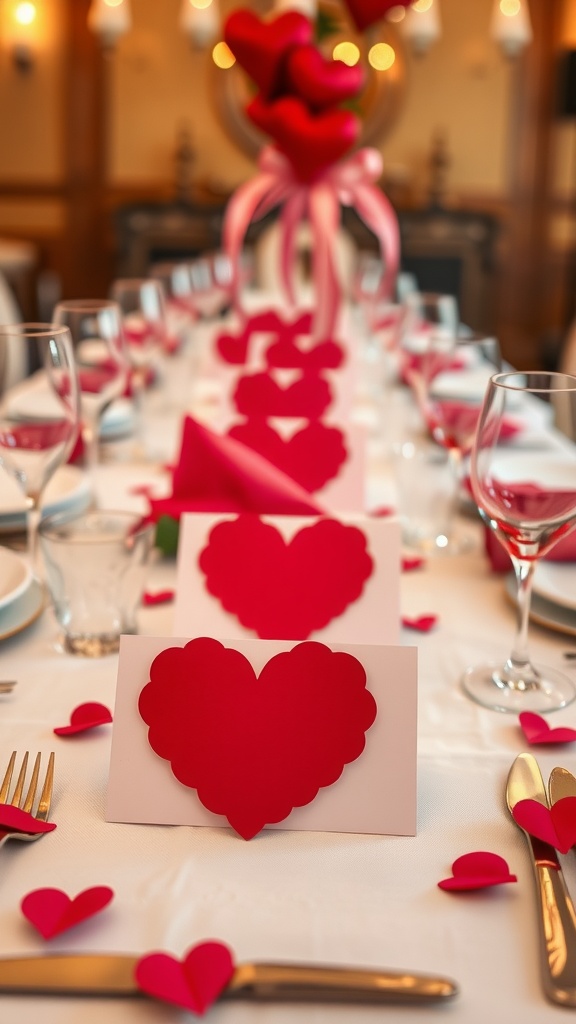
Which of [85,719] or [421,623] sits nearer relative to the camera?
[85,719]

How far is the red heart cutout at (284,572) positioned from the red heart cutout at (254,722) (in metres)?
0.17

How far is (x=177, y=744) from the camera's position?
2.23ft

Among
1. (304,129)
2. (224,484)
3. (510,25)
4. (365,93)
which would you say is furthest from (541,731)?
(365,93)

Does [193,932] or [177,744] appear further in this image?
[177,744]

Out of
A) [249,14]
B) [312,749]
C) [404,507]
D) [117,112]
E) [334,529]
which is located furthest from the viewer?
[117,112]

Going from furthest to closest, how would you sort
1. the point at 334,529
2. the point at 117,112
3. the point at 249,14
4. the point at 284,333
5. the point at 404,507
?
the point at 117,112, the point at 284,333, the point at 249,14, the point at 404,507, the point at 334,529

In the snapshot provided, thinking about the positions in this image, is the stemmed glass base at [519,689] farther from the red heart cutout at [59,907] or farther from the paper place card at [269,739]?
the red heart cutout at [59,907]

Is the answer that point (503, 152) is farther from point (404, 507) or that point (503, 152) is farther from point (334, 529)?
point (334, 529)

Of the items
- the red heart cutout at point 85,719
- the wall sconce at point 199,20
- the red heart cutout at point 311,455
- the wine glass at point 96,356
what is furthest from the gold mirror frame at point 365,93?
the red heart cutout at point 85,719

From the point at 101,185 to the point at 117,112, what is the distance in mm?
438

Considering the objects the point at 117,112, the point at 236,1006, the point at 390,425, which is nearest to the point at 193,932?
the point at 236,1006

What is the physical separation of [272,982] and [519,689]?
16.4 inches

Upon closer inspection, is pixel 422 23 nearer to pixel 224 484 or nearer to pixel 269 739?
pixel 224 484

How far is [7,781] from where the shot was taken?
0.70 metres
